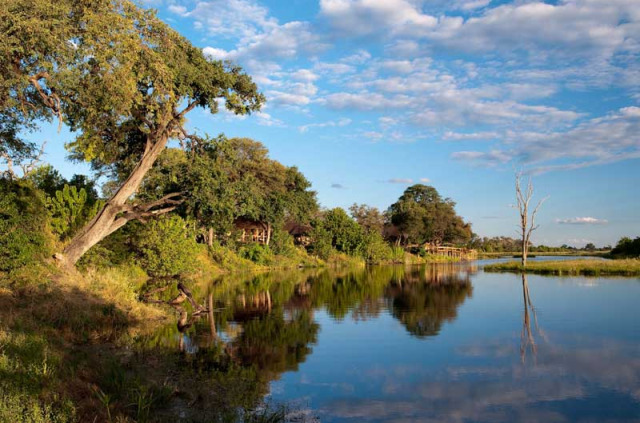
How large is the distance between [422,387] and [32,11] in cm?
1628

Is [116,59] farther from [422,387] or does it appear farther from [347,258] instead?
[347,258]

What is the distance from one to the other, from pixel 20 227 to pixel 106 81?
6.68m

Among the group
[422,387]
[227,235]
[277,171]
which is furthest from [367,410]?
[277,171]

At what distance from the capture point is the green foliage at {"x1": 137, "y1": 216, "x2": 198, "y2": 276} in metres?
33.1

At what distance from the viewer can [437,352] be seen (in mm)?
14727

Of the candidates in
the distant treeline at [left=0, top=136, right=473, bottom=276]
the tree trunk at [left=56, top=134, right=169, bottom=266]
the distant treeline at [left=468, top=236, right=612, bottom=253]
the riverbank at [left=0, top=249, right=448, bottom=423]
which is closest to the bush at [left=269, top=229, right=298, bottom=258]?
the distant treeline at [left=0, top=136, right=473, bottom=276]

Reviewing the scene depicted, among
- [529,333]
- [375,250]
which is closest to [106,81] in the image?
[529,333]

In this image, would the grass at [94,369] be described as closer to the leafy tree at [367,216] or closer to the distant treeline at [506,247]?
the leafy tree at [367,216]

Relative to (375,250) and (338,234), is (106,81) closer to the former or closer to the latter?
(338,234)

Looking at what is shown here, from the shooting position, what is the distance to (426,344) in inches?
626

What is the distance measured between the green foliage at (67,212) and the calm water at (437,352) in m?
8.64

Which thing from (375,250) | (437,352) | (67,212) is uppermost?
(67,212)

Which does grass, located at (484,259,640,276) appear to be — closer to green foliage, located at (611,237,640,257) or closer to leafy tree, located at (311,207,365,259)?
green foliage, located at (611,237,640,257)

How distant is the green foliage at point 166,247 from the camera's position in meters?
33.1
